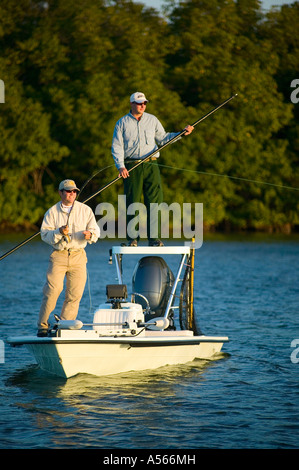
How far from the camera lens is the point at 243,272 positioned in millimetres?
27297

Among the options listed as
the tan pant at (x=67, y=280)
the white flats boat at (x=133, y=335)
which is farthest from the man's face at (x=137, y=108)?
the tan pant at (x=67, y=280)

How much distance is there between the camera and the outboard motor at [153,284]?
11930 millimetres

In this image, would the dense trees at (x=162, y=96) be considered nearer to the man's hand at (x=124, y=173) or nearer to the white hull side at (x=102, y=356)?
the man's hand at (x=124, y=173)

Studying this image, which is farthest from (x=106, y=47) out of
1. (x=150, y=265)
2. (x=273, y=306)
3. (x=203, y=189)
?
(x=150, y=265)

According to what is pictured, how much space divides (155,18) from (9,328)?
41124 millimetres

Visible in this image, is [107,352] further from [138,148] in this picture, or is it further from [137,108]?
[137,108]

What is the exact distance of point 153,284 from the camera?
1195cm

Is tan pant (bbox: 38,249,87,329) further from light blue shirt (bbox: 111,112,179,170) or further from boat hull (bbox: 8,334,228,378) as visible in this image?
light blue shirt (bbox: 111,112,179,170)

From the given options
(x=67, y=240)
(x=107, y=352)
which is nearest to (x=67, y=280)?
(x=67, y=240)

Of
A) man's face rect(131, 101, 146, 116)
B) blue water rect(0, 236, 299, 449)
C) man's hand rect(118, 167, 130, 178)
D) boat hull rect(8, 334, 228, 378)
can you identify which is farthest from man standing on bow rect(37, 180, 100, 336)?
man's face rect(131, 101, 146, 116)

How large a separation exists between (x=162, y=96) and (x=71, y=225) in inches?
1560

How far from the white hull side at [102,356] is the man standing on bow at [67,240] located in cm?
33

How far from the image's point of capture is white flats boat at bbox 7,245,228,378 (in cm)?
1016

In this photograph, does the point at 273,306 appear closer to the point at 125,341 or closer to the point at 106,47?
the point at 125,341
